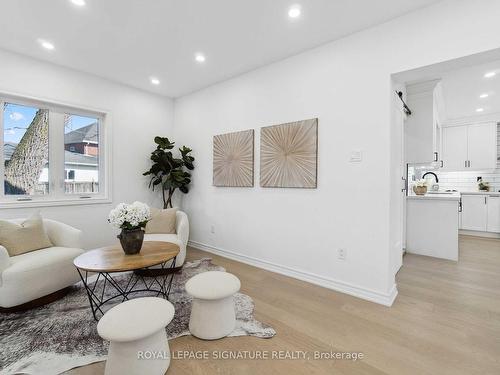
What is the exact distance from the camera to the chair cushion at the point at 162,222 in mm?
3424

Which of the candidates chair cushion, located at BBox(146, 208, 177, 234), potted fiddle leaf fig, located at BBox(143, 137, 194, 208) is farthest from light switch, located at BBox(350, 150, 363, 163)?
potted fiddle leaf fig, located at BBox(143, 137, 194, 208)

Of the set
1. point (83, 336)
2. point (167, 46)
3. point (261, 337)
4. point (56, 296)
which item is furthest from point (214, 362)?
point (167, 46)

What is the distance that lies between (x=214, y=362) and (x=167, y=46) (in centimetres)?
333

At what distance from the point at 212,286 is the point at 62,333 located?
4.12 feet

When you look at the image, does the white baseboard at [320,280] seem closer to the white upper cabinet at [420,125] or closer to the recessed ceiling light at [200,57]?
the white upper cabinet at [420,125]

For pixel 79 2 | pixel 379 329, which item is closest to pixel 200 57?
pixel 79 2

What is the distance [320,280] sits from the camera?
2.94 meters

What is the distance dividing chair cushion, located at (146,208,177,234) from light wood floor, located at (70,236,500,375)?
1.20 meters

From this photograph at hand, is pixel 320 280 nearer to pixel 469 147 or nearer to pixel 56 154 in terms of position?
pixel 56 154

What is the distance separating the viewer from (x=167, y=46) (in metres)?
3.02

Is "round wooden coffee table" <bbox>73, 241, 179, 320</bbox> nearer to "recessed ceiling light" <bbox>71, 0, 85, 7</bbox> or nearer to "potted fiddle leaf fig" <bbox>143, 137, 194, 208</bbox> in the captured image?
"potted fiddle leaf fig" <bbox>143, 137, 194, 208</bbox>

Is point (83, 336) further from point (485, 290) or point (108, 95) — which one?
point (485, 290)

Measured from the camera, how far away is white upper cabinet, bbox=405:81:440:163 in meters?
4.09

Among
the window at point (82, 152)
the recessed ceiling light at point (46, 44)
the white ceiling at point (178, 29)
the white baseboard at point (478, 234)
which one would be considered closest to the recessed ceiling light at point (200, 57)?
the white ceiling at point (178, 29)
